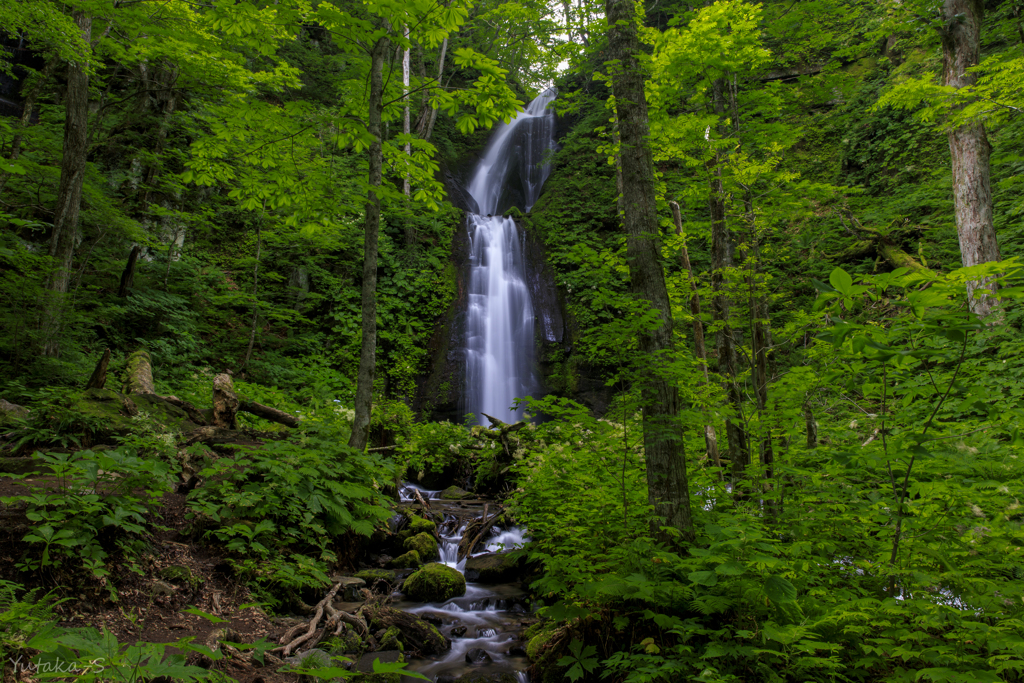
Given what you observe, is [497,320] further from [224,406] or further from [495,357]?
[224,406]

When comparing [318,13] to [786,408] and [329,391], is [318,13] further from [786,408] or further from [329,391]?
[329,391]

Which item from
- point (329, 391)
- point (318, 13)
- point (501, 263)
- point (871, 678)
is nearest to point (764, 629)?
point (871, 678)

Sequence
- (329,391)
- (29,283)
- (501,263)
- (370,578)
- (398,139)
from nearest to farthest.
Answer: (370,578)
(398,139)
(29,283)
(329,391)
(501,263)

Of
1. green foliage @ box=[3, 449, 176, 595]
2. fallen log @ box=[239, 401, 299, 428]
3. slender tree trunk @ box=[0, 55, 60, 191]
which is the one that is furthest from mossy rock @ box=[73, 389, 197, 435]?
slender tree trunk @ box=[0, 55, 60, 191]

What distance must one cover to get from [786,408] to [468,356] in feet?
34.0

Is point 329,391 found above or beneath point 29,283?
beneath

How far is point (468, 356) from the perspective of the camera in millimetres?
13531

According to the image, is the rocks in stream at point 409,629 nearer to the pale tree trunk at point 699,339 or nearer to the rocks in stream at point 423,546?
the rocks in stream at point 423,546

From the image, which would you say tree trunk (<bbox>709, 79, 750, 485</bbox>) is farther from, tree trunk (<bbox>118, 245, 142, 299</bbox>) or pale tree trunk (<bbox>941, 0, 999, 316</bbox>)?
tree trunk (<bbox>118, 245, 142, 299</bbox>)

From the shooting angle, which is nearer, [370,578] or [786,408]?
[786,408]

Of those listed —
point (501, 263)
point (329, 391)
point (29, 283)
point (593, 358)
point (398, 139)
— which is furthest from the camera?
point (501, 263)

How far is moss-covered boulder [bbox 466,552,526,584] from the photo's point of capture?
5.89 m

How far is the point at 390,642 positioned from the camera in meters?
3.97

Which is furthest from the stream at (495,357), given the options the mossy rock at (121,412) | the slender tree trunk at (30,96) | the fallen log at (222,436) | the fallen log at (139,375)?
the slender tree trunk at (30,96)
